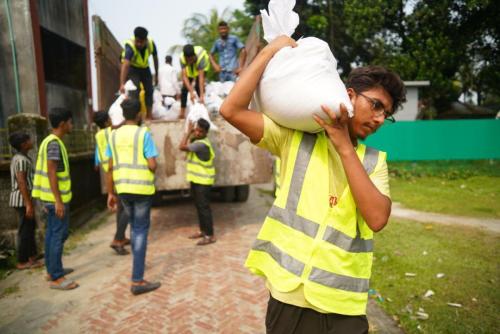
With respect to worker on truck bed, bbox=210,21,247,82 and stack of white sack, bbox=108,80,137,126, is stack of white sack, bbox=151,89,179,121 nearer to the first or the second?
stack of white sack, bbox=108,80,137,126

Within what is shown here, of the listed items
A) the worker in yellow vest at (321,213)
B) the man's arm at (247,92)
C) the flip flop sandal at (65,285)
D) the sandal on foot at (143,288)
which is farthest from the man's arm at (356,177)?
the flip flop sandal at (65,285)

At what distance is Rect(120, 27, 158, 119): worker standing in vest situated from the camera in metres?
5.44

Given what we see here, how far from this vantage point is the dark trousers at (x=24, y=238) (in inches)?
169

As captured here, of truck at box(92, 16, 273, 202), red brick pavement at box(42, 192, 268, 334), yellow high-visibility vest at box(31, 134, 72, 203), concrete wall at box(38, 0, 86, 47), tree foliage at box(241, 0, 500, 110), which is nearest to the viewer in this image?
red brick pavement at box(42, 192, 268, 334)

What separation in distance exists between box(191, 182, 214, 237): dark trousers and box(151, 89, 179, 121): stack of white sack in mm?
1749

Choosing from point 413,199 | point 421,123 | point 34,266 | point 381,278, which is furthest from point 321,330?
point 421,123

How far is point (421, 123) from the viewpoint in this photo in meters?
10.4

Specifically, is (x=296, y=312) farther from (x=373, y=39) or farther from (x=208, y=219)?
(x=373, y=39)

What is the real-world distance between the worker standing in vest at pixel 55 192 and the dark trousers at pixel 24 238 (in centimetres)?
75

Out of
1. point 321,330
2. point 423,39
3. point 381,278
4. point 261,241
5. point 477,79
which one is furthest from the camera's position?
point 477,79

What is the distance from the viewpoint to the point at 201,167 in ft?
15.8

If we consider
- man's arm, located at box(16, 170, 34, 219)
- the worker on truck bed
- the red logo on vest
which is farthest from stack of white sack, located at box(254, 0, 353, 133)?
the worker on truck bed

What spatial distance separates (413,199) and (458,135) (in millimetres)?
4357

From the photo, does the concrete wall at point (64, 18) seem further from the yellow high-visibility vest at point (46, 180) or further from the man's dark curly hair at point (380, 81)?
the man's dark curly hair at point (380, 81)
